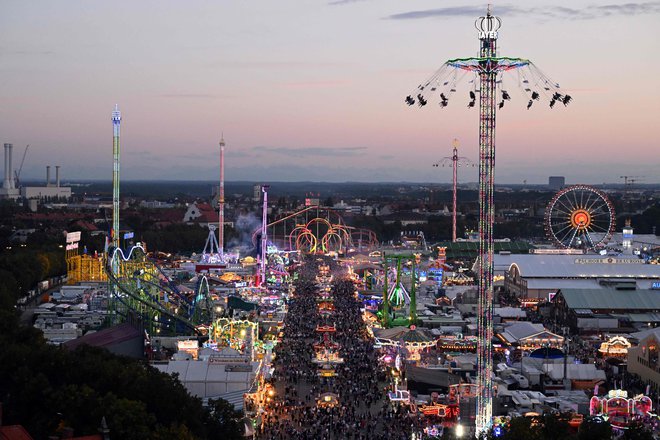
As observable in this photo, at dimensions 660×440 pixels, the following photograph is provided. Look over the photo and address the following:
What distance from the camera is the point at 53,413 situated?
22203mm

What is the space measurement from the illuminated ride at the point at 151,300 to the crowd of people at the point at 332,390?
3972 mm

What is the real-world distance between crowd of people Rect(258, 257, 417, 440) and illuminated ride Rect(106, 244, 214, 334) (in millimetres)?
3972

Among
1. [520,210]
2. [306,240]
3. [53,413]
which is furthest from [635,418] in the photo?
[520,210]

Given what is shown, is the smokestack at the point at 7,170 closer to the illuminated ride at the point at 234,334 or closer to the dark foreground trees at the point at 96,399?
the illuminated ride at the point at 234,334

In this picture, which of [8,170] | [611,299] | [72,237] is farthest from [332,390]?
[8,170]

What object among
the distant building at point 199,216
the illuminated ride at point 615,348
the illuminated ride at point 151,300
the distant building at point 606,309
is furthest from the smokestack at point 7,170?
the illuminated ride at point 615,348

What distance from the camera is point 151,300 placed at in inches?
1748

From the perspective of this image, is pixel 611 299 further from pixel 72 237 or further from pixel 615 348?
pixel 72 237

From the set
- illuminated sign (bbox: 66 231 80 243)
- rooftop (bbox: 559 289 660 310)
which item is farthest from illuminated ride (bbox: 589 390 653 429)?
illuminated sign (bbox: 66 231 80 243)

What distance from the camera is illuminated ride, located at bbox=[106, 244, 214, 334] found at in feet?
138

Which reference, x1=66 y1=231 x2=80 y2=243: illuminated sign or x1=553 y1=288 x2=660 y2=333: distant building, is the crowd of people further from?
A: x1=66 y1=231 x2=80 y2=243: illuminated sign

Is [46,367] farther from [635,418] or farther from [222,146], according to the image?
[222,146]

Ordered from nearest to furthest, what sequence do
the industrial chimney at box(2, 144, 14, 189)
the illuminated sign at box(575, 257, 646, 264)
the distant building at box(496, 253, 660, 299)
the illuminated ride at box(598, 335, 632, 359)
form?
the illuminated ride at box(598, 335, 632, 359) → the distant building at box(496, 253, 660, 299) → the illuminated sign at box(575, 257, 646, 264) → the industrial chimney at box(2, 144, 14, 189)

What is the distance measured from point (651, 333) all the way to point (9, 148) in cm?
14176
